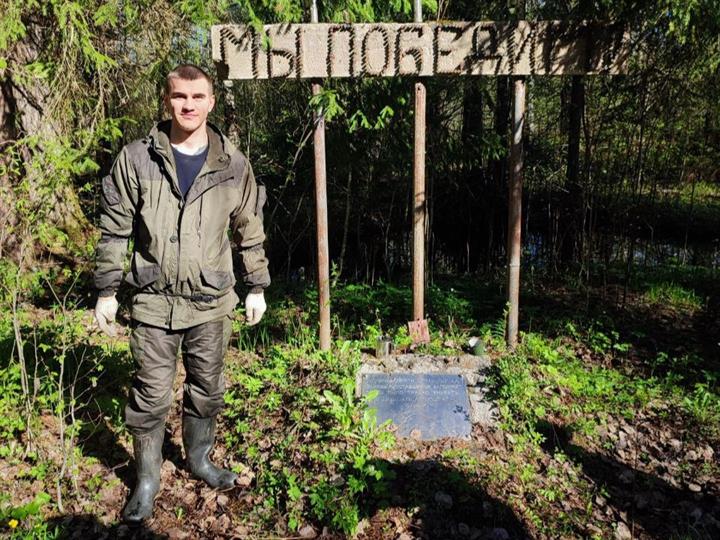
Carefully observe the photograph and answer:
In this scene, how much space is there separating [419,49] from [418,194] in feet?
3.76

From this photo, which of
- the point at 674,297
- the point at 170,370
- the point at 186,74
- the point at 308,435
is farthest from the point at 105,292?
the point at 674,297

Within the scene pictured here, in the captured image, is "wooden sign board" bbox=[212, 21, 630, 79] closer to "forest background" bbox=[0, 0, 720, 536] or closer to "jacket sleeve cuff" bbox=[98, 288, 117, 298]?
"forest background" bbox=[0, 0, 720, 536]

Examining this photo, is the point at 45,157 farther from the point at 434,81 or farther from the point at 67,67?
the point at 434,81

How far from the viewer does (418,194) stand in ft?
15.9

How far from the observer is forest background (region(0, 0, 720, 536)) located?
358 cm

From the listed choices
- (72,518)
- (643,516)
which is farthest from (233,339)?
(643,516)

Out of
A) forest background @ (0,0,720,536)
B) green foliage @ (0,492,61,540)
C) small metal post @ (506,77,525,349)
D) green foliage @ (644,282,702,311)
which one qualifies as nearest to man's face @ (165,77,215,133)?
forest background @ (0,0,720,536)

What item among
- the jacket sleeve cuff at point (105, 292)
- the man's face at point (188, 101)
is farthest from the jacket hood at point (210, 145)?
the jacket sleeve cuff at point (105, 292)

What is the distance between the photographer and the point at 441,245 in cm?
1120

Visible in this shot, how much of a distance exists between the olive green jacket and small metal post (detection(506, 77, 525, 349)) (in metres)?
2.60

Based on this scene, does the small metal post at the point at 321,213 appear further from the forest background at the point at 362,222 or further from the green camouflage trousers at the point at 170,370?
the green camouflage trousers at the point at 170,370

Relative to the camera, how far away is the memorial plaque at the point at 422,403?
394 centimetres

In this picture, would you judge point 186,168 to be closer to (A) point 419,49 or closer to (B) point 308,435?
(B) point 308,435

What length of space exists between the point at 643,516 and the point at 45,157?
13.5ft
